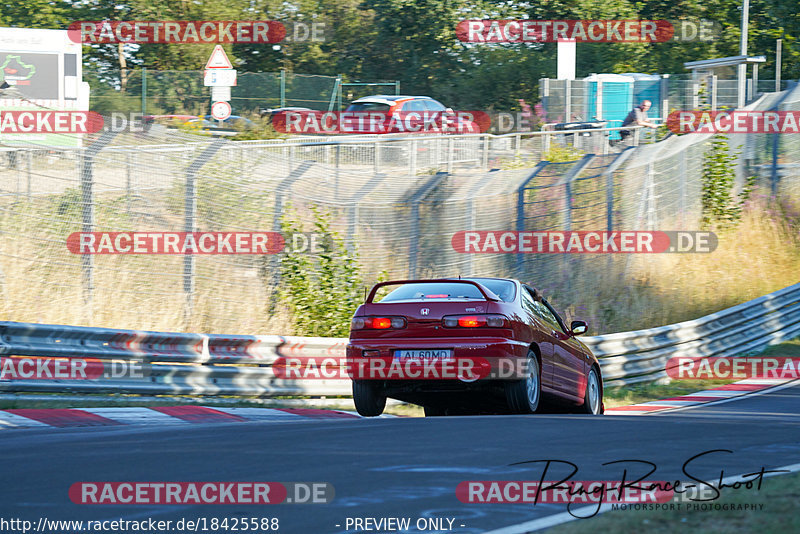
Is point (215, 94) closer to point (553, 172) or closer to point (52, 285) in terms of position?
point (553, 172)

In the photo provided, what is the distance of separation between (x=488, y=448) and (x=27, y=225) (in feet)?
28.2

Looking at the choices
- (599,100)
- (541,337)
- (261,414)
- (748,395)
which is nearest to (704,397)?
(748,395)

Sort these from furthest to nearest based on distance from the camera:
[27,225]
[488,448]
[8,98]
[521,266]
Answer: [8,98], [521,266], [27,225], [488,448]

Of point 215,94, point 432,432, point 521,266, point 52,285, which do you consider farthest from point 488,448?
point 215,94

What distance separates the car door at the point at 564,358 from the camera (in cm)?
1119

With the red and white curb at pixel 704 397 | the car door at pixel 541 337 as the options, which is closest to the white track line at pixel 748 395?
the red and white curb at pixel 704 397

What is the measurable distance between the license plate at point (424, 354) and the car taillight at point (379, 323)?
27 centimetres

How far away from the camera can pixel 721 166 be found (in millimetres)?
23344

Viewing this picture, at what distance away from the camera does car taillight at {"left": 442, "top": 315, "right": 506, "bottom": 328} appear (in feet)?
32.6

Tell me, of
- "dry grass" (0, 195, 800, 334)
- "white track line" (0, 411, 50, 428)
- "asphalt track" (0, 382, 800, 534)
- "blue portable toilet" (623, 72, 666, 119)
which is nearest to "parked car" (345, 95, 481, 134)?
"blue portable toilet" (623, 72, 666, 119)

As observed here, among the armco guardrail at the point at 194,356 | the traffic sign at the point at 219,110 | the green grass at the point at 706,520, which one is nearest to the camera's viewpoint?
the green grass at the point at 706,520

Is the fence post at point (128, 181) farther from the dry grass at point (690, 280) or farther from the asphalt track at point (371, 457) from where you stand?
the dry grass at point (690, 280)

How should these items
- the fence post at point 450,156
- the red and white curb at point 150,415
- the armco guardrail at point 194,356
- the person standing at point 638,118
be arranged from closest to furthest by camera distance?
the red and white curb at point 150,415
the armco guardrail at point 194,356
the fence post at point 450,156
the person standing at point 638,118

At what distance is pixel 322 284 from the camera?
16.1m
